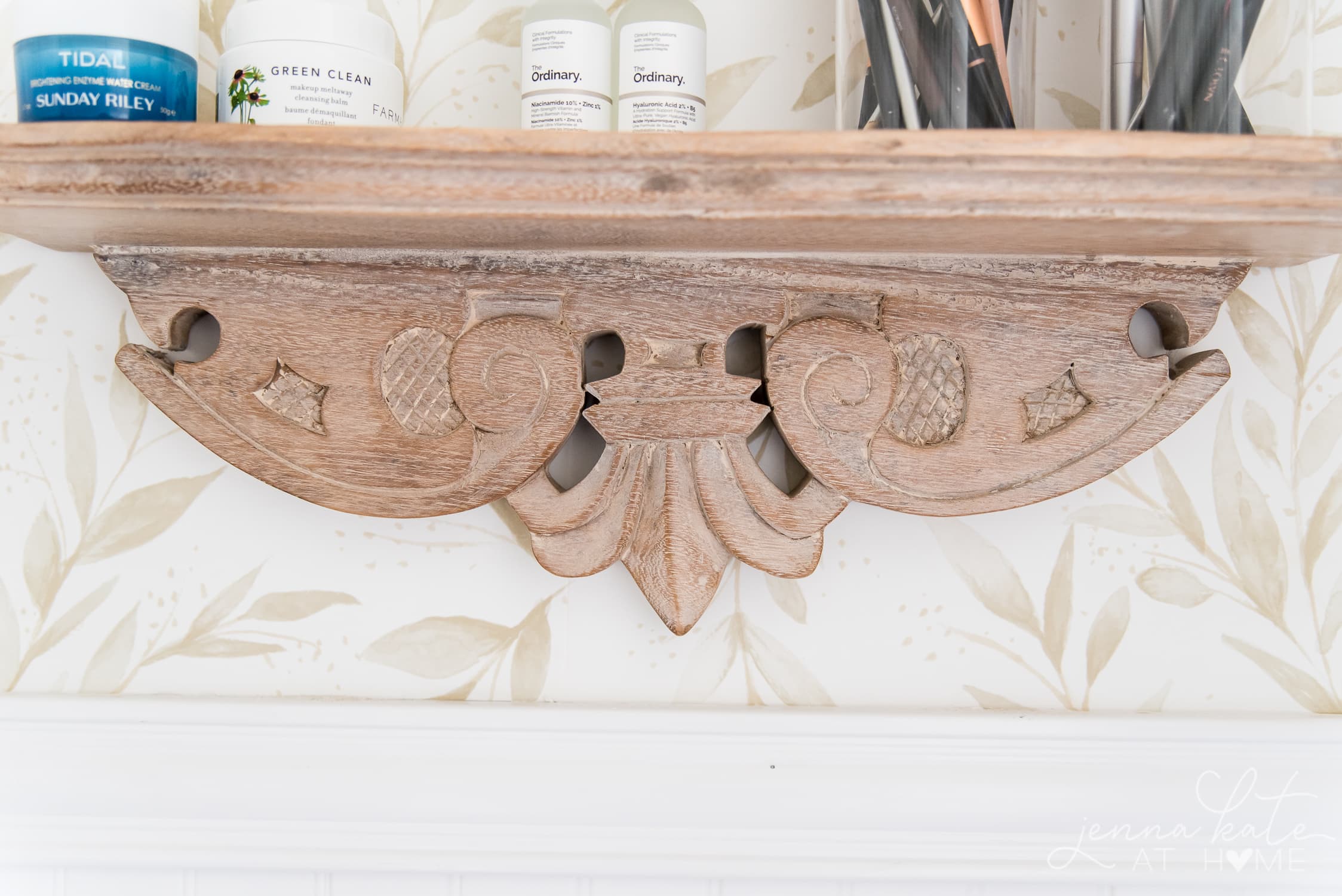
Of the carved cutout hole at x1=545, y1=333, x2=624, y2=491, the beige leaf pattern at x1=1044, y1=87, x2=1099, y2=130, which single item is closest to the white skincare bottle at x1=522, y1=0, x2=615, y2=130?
the carved cutout hole at x1=545, y1=333, x2=624, y2=491

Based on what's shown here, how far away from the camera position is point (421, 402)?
479 millimetres

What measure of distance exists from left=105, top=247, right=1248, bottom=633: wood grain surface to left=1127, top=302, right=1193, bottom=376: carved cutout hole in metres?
0.02

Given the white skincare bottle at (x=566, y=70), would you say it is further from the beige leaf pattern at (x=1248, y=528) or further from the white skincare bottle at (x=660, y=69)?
the beige leaf pattern at (x=1248, y=528)

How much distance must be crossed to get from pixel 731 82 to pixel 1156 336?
288 mm

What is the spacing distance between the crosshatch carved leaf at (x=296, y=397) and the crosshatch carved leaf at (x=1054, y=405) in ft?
1.28

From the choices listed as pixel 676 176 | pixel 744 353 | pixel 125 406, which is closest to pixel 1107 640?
pixel 744 353

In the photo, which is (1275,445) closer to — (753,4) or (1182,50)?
(1182,50)

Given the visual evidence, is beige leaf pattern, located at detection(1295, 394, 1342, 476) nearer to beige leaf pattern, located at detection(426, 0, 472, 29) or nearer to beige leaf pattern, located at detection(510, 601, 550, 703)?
beige leaf pattern, located at detection(510, 601, 550, 703)

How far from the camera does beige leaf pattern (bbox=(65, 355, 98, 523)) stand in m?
0.52

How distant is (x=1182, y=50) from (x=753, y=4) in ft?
0.76

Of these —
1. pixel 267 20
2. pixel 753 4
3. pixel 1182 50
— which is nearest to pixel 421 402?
pixel 267 20

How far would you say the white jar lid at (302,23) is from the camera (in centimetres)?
41

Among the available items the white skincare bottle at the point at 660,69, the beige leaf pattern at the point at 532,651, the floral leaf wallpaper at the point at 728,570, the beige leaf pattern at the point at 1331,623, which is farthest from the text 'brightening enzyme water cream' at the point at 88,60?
the beige leaf pattern at the point at 1331,623

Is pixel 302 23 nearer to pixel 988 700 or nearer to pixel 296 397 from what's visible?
pixel 296 397
